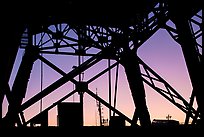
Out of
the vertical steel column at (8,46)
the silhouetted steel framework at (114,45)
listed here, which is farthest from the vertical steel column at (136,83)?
the vertical steel column at (8,46)

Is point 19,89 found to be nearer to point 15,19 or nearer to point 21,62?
point 21,62

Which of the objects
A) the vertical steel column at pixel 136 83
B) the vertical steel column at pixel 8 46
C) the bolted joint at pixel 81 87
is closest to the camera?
the vertical steel column at pixel 8 46

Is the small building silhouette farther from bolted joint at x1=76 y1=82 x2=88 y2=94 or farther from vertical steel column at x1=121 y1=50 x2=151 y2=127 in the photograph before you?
vertical steel column at x1=121 y1=50 x2=151 y2=127

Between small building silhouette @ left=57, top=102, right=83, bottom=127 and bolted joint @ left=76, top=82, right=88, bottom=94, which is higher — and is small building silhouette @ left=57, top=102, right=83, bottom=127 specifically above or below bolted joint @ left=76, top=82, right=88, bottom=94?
below

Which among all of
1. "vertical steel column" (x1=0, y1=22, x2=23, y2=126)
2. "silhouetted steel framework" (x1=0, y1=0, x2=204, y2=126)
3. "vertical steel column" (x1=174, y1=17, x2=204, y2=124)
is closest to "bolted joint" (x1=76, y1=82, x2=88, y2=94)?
"silhouetted steel framework" (x1=0, y1=0, x2=204, y2=126)

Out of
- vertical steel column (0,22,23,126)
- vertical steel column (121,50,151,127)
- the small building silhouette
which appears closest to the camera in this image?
vertical steel column (0,22,23,126)

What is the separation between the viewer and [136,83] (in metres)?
10.7

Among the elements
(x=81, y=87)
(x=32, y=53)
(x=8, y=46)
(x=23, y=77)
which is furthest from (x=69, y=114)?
(x=32, y=53)

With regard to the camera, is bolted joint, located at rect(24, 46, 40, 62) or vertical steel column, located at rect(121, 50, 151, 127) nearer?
bolted joint, located at rect(24, 46, 40, 62)

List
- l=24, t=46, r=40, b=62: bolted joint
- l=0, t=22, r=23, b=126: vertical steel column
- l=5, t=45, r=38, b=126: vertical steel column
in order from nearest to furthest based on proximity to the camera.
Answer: l=0, t=22, r=23, b=126: vertical steel column → l=5, t=45, r=38, b=126: vertical steel column → l=24, t=46, r=40, b=62: bolted joint

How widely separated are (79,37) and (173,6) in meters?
3.99

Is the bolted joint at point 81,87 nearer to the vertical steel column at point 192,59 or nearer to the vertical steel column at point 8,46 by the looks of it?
the vertical steel column at point 192,59

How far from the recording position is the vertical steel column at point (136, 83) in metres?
10.4

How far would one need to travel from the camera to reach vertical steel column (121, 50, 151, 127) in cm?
1041
